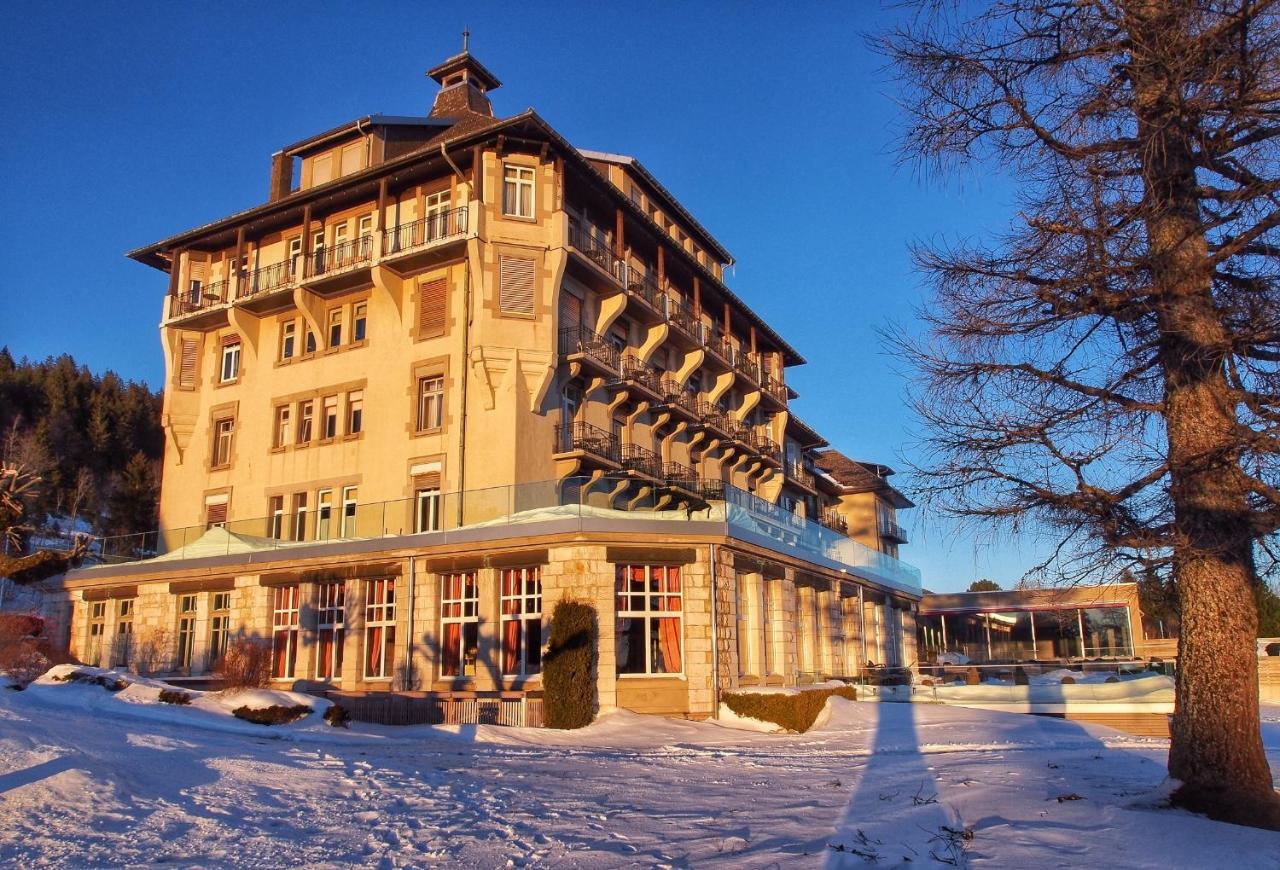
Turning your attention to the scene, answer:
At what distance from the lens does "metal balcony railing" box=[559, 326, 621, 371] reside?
2859 cm

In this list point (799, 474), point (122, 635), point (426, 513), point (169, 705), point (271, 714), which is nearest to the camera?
point (271, 714)

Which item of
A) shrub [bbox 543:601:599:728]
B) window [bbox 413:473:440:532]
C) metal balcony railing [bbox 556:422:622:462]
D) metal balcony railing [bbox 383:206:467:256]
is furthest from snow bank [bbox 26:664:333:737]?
metal balcony railing [bbox 383:206:467:256]

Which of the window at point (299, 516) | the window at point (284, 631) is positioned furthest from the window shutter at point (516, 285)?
the window at point (284, 631)

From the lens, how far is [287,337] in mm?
32688

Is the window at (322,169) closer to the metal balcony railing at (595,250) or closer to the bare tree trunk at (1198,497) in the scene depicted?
the metal balcony railing at (595,250)

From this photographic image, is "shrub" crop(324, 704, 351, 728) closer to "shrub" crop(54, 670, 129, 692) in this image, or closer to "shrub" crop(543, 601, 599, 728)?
"shrub" crop(543, 601, 599, 728)

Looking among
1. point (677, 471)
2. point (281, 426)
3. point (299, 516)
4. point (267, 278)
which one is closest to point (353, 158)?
point (267, 278)

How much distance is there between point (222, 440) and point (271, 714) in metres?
17.9

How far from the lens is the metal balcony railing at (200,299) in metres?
33.1

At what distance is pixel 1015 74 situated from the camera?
9.25m

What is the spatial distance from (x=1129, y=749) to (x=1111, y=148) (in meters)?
10.4

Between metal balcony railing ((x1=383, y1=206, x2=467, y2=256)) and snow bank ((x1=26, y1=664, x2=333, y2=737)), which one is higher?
metal balcony railing ((x1=383, y1=206, x2=467, y2=256))

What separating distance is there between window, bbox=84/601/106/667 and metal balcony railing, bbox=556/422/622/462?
15391 millimetres

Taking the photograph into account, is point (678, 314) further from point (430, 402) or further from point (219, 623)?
point (219, 623)
